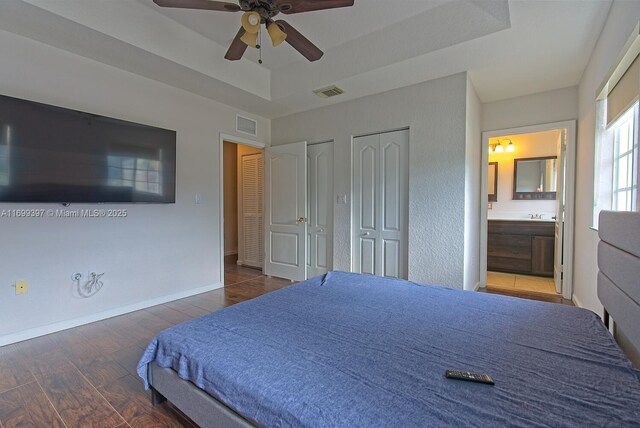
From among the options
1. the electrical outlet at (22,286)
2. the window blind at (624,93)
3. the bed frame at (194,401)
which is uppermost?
the window blind at (624,93)

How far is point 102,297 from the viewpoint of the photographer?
2.88 metres

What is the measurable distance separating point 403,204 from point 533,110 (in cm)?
196

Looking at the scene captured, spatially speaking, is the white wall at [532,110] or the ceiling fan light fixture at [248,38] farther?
the white wall at [532,110]

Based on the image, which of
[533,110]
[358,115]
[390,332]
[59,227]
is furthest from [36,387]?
[533,110]

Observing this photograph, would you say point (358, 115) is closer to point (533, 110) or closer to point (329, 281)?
point (533, 110)

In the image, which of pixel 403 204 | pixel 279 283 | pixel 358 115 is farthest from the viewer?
pixel 279 283

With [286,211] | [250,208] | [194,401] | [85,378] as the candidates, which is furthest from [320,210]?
[194,401]

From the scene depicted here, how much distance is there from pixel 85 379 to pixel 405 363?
2048 millimetres

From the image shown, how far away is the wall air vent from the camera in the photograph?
13.6 feet

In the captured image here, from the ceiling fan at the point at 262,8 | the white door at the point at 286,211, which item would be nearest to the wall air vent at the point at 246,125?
the white door at the point at 286,211

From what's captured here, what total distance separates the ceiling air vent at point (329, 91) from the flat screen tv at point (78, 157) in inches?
70.1

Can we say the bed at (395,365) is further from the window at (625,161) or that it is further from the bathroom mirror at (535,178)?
the bathroom mirror at (535,178)

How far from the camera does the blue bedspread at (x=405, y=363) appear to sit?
34.9 inches

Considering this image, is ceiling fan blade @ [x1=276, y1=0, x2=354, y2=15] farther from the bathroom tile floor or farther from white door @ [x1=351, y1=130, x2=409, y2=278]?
the bathroom tile floor
